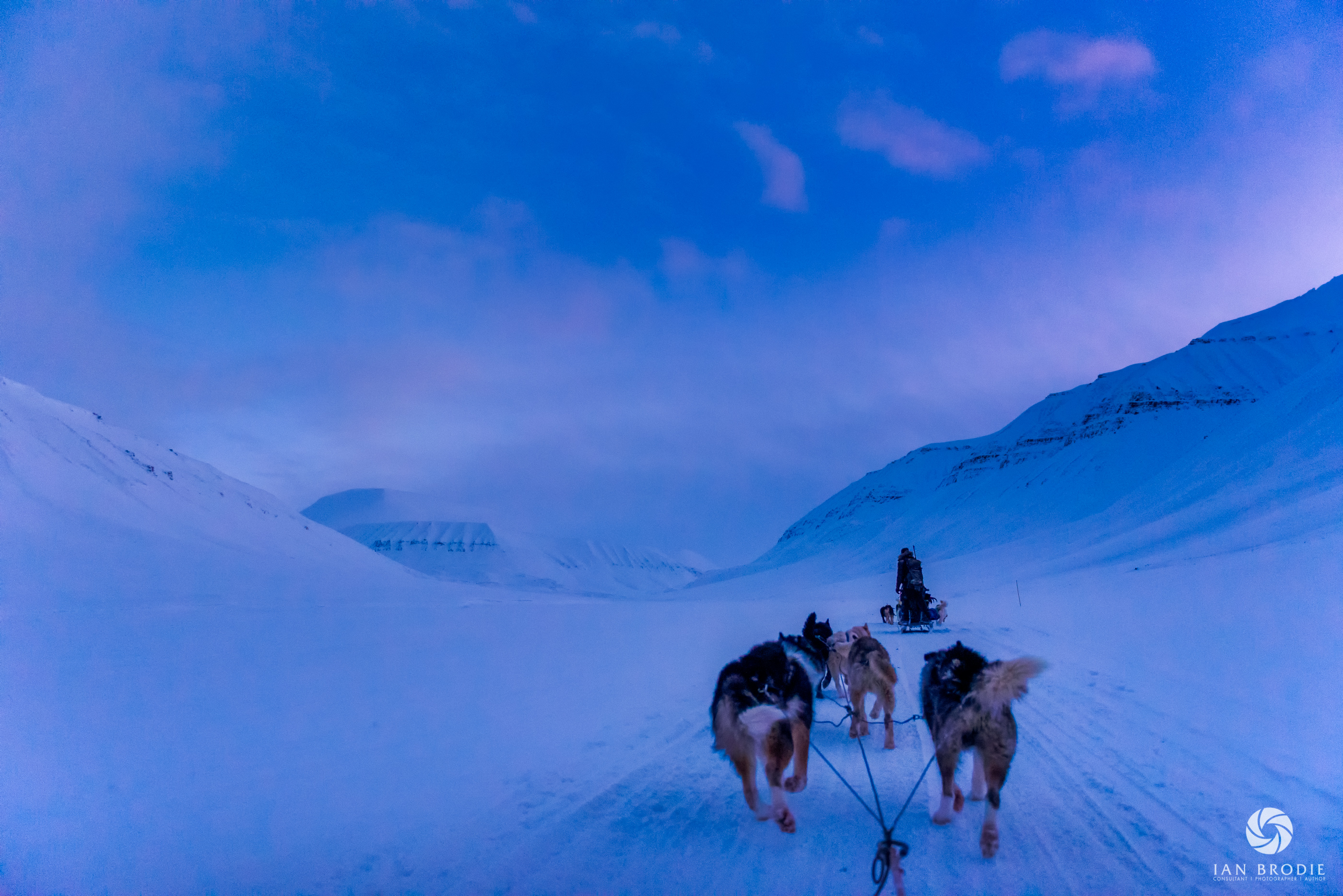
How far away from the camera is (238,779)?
17.9 feet

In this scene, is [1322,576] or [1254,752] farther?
[1322,576]

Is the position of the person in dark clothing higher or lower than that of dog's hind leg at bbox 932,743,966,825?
higher

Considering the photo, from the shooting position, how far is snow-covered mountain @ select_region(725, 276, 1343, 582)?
33.5 metres

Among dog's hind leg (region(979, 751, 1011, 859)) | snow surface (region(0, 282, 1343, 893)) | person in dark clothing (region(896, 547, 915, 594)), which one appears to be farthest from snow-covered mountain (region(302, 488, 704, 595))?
dog's hind leg (region(979, 751, 1011, 859))

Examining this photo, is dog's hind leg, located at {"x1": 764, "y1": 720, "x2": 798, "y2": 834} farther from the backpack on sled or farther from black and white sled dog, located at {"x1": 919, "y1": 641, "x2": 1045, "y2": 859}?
the backpack on sled

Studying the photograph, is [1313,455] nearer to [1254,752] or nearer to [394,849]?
[1254,752]

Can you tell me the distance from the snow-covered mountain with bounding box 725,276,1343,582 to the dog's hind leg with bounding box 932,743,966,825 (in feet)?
77.4

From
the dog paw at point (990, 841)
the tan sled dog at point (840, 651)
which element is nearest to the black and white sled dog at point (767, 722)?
the dog paw at point (990, 841)

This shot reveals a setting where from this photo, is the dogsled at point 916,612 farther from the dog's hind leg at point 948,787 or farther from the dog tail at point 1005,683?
the dog tail at point 1005,683

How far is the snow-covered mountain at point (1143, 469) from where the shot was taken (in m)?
33.5

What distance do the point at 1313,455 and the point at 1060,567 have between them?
497 inches

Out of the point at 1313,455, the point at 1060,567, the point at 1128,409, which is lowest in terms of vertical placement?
the point at 1060,567

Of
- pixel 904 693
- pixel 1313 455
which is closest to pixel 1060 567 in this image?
pixel 1313 455

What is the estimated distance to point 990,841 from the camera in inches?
149
